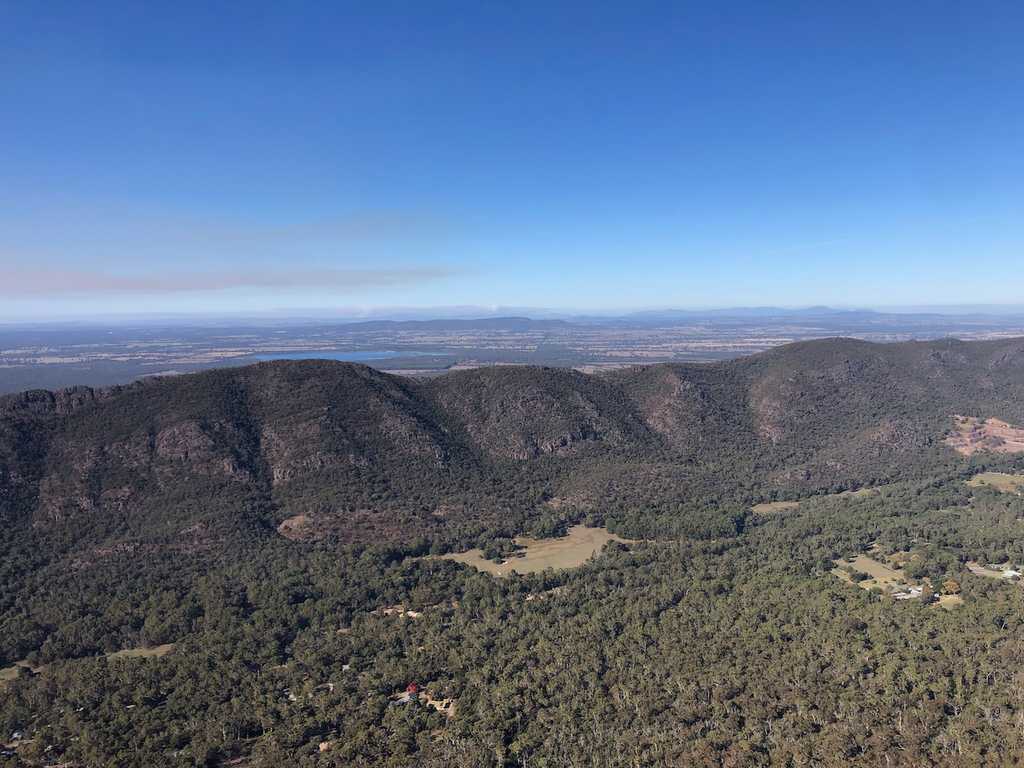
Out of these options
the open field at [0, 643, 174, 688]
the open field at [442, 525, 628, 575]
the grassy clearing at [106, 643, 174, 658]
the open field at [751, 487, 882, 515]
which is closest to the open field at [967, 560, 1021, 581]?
the open field at [751, 487, 882, 515]

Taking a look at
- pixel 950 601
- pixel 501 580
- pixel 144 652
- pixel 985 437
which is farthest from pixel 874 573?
pixel 144 652

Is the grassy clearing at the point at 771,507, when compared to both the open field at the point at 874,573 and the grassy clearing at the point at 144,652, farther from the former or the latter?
the grassy clearing at the point at 144,652

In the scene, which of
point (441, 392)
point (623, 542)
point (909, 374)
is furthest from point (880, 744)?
point (909, 374)

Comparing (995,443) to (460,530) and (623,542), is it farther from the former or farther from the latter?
(460,530)

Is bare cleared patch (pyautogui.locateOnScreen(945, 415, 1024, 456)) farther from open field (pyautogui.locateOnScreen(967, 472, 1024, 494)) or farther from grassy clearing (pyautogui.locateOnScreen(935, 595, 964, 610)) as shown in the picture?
grassy clearing (pyautogui.locateOnScreen(935, 595, 964, 610))

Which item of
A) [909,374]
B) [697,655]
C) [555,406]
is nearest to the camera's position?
[697,655]

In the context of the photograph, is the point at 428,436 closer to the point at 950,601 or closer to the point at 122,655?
A: the point at 122,655

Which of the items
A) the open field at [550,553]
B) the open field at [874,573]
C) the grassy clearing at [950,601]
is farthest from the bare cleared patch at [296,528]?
the grassy clearing at [950,601]

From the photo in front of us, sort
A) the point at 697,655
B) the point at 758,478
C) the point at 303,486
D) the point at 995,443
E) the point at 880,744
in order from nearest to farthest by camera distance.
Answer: the point at 880,744
the point at 697,655
the point at 303,486
the point at 758,478
the point at 995,443
